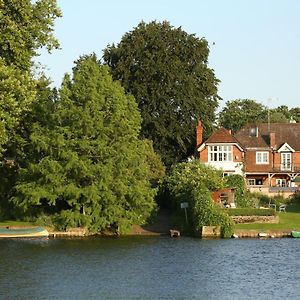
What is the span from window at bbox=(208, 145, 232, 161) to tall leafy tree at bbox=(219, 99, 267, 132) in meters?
45.1

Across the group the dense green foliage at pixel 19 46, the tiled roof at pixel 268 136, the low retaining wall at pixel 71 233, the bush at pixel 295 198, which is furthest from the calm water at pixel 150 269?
the tiled roof at pixel 268 136

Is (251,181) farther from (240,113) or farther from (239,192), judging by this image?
(240,113)

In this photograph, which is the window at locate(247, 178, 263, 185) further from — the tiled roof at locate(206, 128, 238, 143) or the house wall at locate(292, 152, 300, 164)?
the tiled roof at locate(206, 128, 238, 143)

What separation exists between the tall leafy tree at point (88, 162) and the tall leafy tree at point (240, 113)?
67.4 meters

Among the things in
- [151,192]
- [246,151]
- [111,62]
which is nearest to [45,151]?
[151,192]

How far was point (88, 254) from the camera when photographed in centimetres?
4762

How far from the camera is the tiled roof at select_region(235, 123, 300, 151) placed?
3364 inches

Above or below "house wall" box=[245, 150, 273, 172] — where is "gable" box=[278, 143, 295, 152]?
above

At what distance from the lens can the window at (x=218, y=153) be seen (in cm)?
8162

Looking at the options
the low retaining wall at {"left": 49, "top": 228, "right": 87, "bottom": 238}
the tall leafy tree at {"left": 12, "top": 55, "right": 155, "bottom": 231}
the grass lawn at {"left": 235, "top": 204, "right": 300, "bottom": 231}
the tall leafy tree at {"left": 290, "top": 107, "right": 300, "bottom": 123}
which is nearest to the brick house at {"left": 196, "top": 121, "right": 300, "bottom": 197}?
the grass lawn at {"left": 235, "top": 204, "right": 300, "bottom": 231}

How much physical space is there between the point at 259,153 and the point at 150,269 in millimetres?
45454

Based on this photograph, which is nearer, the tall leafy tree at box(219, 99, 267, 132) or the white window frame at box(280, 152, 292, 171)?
the white window frame at box(280, 152, 292, 171)

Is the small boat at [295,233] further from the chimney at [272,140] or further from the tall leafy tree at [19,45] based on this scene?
the chimney at [272,140]

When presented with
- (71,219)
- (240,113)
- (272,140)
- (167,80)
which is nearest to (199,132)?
(167,80)
